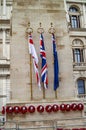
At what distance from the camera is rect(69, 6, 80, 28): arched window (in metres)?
40.9

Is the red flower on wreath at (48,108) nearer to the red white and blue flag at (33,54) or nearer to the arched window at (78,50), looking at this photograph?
the red white and blue flag at (33,54)

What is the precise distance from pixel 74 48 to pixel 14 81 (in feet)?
86.9

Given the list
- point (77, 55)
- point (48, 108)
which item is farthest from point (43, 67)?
point (77, 55)

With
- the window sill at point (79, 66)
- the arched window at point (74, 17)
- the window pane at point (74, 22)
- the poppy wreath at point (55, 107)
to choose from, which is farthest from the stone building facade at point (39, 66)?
the arched window at point (74, 17)

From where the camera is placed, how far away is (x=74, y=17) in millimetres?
41500

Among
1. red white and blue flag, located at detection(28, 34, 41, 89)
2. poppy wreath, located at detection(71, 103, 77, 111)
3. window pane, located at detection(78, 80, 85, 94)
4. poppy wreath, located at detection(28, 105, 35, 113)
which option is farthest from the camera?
window pane, located at detection(78, 80, 85, 94)

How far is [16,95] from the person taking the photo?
12.0 metres

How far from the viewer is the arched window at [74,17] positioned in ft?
134

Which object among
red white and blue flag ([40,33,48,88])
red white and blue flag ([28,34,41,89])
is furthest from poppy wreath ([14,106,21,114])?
red white and blue flag ([40,33,48,88])

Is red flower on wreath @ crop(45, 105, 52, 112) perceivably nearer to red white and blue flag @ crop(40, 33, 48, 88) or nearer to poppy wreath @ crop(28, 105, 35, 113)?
poppy wreath @ crop(28, 105, 35, 113)

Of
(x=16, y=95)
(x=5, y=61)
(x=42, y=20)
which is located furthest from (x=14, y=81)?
(x=5, y=61)

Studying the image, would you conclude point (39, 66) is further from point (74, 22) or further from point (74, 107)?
point (74, 22)

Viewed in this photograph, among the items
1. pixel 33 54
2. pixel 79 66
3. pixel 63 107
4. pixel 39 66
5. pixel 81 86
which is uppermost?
pixel 33 54

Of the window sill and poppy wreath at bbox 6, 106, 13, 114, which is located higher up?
the window sill
